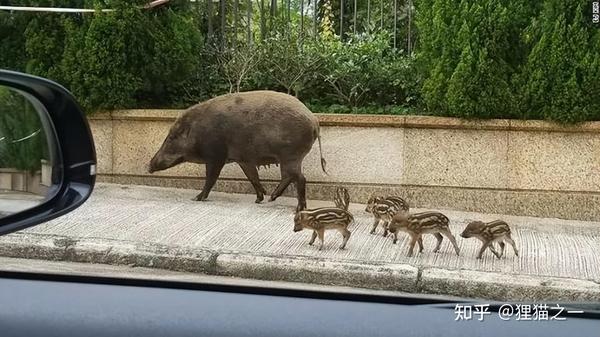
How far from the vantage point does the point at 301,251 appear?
6.64 m

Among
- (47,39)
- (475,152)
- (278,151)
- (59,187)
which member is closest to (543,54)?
(475,152)

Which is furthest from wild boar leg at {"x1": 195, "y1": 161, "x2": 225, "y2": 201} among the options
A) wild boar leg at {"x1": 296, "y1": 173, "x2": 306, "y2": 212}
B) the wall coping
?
the wall coping

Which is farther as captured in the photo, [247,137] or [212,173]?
[212,173]

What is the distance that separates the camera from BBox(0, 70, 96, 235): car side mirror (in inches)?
84.7

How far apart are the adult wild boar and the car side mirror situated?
6.00 m

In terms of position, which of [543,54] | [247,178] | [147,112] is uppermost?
[543,54]

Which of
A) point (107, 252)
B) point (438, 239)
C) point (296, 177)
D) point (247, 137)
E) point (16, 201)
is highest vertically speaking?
point (16, 201)

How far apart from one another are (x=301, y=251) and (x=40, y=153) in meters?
4.47

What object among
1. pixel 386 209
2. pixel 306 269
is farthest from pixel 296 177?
pixel 306 269

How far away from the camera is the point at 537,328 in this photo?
1.75m

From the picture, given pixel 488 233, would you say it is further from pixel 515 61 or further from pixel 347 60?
pixel 347 60

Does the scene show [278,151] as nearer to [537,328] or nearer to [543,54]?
[543,54]

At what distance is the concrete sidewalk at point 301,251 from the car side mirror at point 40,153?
3.95 m

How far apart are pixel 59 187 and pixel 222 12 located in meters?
8.68
